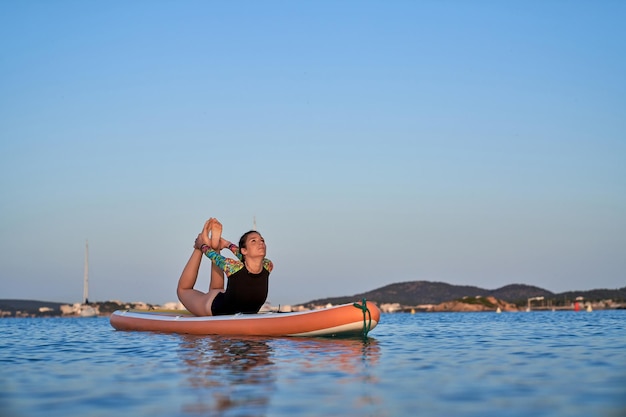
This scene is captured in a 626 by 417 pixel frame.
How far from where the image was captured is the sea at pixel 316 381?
5.52 metres

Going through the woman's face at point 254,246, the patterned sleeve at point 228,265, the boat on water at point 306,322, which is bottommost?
the boat on water at point 306,322

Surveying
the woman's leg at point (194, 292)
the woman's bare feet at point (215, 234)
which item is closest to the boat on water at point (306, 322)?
the woman's leg at point (194, 292)

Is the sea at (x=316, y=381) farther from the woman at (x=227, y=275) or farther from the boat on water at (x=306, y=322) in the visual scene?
the woman at (x=227, y=275)

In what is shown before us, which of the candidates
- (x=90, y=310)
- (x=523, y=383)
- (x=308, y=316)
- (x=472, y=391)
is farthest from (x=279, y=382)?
(x=90, y=310)

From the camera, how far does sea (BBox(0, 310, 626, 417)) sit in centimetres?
552

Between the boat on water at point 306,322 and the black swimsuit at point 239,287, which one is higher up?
the black swimsuit at point 239,287

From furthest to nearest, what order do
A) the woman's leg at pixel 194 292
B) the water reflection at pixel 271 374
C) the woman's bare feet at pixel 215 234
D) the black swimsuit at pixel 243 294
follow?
the woman's leg at pixel 194 292
the woman's bare feet at pixel 215 234
the black swimsuit at pixel 243 294
the water reflection at pixel 271 374

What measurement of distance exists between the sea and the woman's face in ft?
9.13

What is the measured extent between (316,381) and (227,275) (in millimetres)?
7989

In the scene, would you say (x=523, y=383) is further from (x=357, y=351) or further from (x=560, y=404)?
(x=357, y=351)

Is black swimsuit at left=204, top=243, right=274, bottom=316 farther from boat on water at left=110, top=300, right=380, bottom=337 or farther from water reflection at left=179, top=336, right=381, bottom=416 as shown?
water reflection at left=179, top=336, right=381, bottom=416

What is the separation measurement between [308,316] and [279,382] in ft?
23.7

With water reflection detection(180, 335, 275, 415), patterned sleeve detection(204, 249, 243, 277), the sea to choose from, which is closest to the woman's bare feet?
patterned sleeve detection(204, 249, 243, 277)

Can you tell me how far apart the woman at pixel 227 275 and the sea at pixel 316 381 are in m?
2.90
